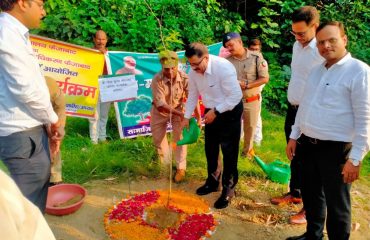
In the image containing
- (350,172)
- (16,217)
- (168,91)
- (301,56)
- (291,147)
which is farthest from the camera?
(168,91)

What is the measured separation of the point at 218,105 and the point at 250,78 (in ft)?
3.87

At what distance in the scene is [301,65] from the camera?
3.71 m

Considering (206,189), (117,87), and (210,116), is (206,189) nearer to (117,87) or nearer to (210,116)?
(210,116)

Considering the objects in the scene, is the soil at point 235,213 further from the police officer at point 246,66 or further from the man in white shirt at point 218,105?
the police officer at point 246,66

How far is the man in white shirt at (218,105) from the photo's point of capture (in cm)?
398

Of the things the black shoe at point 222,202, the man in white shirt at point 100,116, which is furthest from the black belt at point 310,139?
the man in white shirt at point 100,116

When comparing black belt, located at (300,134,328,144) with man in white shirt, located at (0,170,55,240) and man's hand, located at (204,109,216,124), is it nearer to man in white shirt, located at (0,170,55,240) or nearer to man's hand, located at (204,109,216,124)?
man's hand, located at (204,109,216,124)

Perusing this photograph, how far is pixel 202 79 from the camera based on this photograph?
4.15 meters

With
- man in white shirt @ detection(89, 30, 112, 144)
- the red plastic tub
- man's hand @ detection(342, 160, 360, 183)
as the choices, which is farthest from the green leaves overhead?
man's hand @ detection(342, 160, 360, 183)

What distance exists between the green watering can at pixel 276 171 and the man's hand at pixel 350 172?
7.02ft

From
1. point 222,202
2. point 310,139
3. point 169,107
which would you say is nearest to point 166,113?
point 169,107

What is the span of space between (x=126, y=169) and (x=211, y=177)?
1326mm

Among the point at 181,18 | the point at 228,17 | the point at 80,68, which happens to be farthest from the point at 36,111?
the point at 228,17

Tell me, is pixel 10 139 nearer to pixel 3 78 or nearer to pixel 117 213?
pixel 3 78
